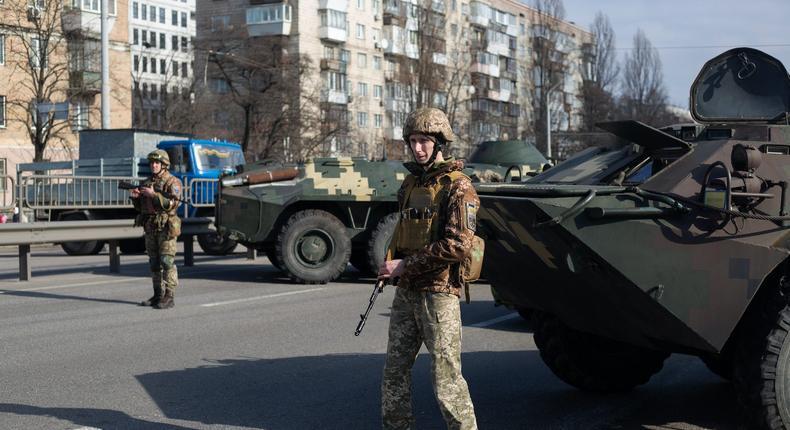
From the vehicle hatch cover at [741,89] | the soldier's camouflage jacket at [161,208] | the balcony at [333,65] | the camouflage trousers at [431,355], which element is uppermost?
the balcony at [333,65]

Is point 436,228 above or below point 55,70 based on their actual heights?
below

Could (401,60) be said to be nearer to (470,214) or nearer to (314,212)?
(314,212)

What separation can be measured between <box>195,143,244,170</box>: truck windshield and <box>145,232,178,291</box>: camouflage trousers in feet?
30.5

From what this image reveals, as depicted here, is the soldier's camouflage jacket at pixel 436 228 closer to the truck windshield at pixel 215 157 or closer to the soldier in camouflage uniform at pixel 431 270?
the soldier in camouflage uniform at pixel 431 270

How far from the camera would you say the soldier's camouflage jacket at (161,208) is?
10.6 metres

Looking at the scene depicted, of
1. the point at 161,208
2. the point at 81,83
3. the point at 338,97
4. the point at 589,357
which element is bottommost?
the point at 589,357

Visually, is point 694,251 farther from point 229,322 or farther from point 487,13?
point 487,13

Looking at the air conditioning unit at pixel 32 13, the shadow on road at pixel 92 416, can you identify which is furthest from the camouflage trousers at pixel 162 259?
the air conditioning unit at pixel 32 13

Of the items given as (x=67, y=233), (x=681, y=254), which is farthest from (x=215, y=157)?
(x=681, y=254)

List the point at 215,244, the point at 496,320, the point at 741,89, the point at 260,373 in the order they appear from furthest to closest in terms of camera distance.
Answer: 1. the point at 215,244
2. the point at 496,320
3. the point at 260,373
4. the point at 741,89

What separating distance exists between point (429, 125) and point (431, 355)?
1.07 metres

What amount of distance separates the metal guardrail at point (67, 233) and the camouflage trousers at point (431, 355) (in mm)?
9393

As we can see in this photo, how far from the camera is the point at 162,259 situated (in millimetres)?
10695

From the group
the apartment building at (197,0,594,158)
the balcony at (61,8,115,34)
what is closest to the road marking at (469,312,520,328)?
the balcony at (61,8,115,34)
